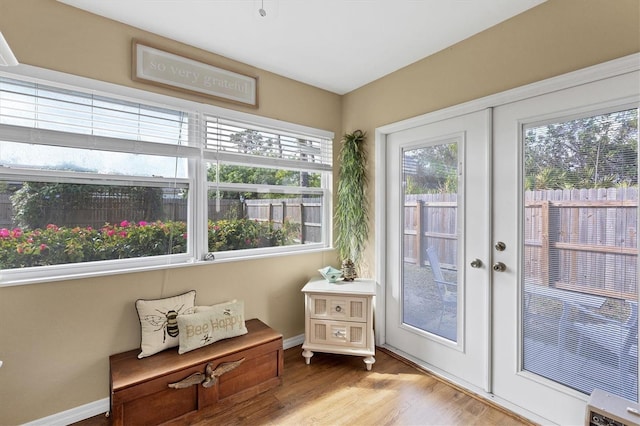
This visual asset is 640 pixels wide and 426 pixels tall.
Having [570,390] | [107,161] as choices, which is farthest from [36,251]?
[570,390]

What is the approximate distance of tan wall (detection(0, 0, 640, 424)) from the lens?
5.40 feet

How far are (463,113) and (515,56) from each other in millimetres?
425

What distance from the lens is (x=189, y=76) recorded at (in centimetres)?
222

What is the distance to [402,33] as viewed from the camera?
2.06m

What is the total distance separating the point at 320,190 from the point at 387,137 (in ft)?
2.64

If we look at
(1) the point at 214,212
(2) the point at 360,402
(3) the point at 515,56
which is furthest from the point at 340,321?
(3) the point at 515,56

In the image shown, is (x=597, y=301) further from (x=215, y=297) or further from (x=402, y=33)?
(x=215, y=297)

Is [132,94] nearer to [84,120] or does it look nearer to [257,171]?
[84,120]

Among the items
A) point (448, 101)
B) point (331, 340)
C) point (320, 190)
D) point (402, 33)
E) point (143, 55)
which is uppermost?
point (402, 33)

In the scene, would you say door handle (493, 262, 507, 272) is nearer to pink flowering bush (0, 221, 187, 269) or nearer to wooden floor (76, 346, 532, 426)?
wooden floor (76, 346, 532, 426)

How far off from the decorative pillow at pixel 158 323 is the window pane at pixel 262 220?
1.65 ft

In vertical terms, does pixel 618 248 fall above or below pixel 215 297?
above

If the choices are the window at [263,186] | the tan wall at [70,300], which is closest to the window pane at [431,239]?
the window at [263,186]

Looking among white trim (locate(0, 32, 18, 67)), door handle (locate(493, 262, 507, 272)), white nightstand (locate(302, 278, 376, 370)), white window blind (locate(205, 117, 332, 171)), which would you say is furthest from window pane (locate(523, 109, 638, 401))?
white trim (locate(0, 32, 18, 67))
